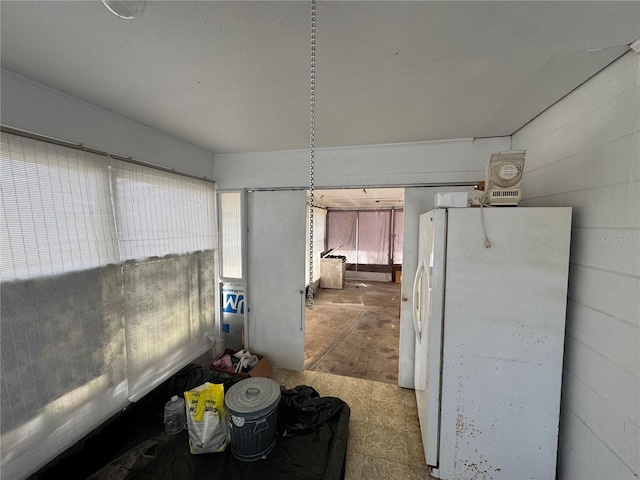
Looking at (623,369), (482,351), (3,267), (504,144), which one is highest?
(504,144)

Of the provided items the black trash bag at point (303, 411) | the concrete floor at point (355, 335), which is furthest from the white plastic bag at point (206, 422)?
the concrete floor at point (355, 335)

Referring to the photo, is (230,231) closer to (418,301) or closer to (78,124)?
(78,124)

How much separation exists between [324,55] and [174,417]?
2609mm

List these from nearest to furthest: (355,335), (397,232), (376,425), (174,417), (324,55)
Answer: (324,55)
(174,417)
(376,425)
(355,335)
(397,232)

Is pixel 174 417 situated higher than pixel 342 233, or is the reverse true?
pixel 342 233

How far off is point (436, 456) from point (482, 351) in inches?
29.4

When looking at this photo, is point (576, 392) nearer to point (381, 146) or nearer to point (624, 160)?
point (624, 160)

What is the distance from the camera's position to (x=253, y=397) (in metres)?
1.66

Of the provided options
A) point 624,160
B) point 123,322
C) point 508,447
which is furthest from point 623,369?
point 123,322

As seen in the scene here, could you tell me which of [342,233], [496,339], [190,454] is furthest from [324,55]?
[342,233]

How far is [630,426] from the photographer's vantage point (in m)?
1.03

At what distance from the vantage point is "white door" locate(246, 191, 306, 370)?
9.09 feet

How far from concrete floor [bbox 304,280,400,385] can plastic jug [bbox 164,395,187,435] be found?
130 cm

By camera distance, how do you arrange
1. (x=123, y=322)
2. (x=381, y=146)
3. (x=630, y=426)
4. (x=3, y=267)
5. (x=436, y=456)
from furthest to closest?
1. (x=381, y=146)
2. (x=123, y=322)
3. (x=436, y=456)
4. (x=3, y=267)
5. (x=630, y=426)
